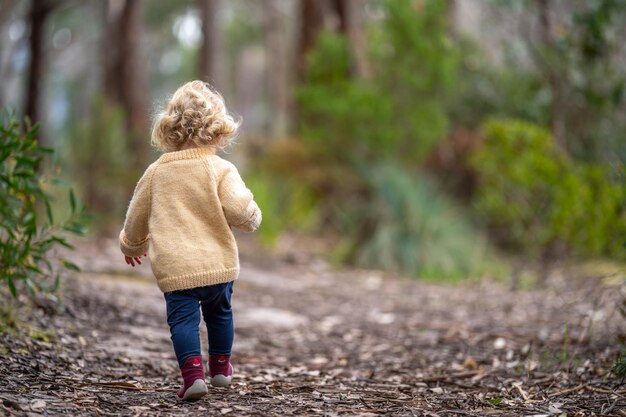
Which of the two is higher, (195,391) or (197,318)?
(197,318)

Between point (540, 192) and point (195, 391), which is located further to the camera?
point (540, 192)

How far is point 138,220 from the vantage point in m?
3.68

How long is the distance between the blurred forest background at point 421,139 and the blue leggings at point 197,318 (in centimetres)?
410

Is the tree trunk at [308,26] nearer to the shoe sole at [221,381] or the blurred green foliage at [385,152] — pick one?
the blurred green foliage at [385,152]

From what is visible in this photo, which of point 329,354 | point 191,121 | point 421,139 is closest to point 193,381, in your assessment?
point 191,121

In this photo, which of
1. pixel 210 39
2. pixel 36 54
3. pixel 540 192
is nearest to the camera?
pixel 540 192

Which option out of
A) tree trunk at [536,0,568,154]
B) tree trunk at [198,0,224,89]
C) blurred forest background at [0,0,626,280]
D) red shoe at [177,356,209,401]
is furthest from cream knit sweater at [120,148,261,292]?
tree trunk at [198,0,224,89]

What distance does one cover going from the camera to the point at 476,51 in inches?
639

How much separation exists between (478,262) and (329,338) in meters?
4.66

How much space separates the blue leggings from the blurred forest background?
4.10 meters

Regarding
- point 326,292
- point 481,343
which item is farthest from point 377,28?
point 481,343

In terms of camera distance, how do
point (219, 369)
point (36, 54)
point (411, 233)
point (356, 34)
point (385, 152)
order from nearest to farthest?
point (219, 369) < point (411, 233) < point (36, 54) < point (385, 152) < point (356, 34)

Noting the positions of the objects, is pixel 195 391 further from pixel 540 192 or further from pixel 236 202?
pixel 540 192

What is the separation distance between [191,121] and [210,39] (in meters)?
10.7
